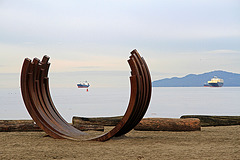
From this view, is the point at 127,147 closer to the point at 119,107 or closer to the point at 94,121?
the point at 94,121

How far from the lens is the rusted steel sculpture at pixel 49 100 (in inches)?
261

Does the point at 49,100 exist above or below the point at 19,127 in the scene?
above

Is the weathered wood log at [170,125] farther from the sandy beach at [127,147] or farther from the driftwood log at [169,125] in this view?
the sandy beach at [127,147]

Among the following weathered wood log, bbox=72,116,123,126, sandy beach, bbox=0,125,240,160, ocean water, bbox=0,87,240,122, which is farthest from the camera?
ocean water, bbox=0,87,240,122

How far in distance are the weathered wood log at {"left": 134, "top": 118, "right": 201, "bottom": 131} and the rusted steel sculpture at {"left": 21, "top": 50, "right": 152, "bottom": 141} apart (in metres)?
1.60

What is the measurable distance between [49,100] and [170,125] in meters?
2.81

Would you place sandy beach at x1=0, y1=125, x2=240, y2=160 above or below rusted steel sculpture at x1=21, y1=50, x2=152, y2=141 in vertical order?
below

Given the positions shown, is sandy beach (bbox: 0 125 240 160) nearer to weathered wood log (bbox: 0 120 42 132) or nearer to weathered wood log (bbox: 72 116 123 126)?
weathered wood log (bbox: 0 120 42 132)

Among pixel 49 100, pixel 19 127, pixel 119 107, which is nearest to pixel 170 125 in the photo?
pixel 49 100

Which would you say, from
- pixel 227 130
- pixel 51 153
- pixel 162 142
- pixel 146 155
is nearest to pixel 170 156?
pixel 146 155

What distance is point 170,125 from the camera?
8.55 meters

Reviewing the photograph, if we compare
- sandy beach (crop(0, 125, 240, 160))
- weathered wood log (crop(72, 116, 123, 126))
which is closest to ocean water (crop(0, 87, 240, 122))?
weathered wood log (crop(72, 116, 123, 126))

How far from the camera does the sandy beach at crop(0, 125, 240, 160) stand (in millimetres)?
5496

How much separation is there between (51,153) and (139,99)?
1855 millimetres
